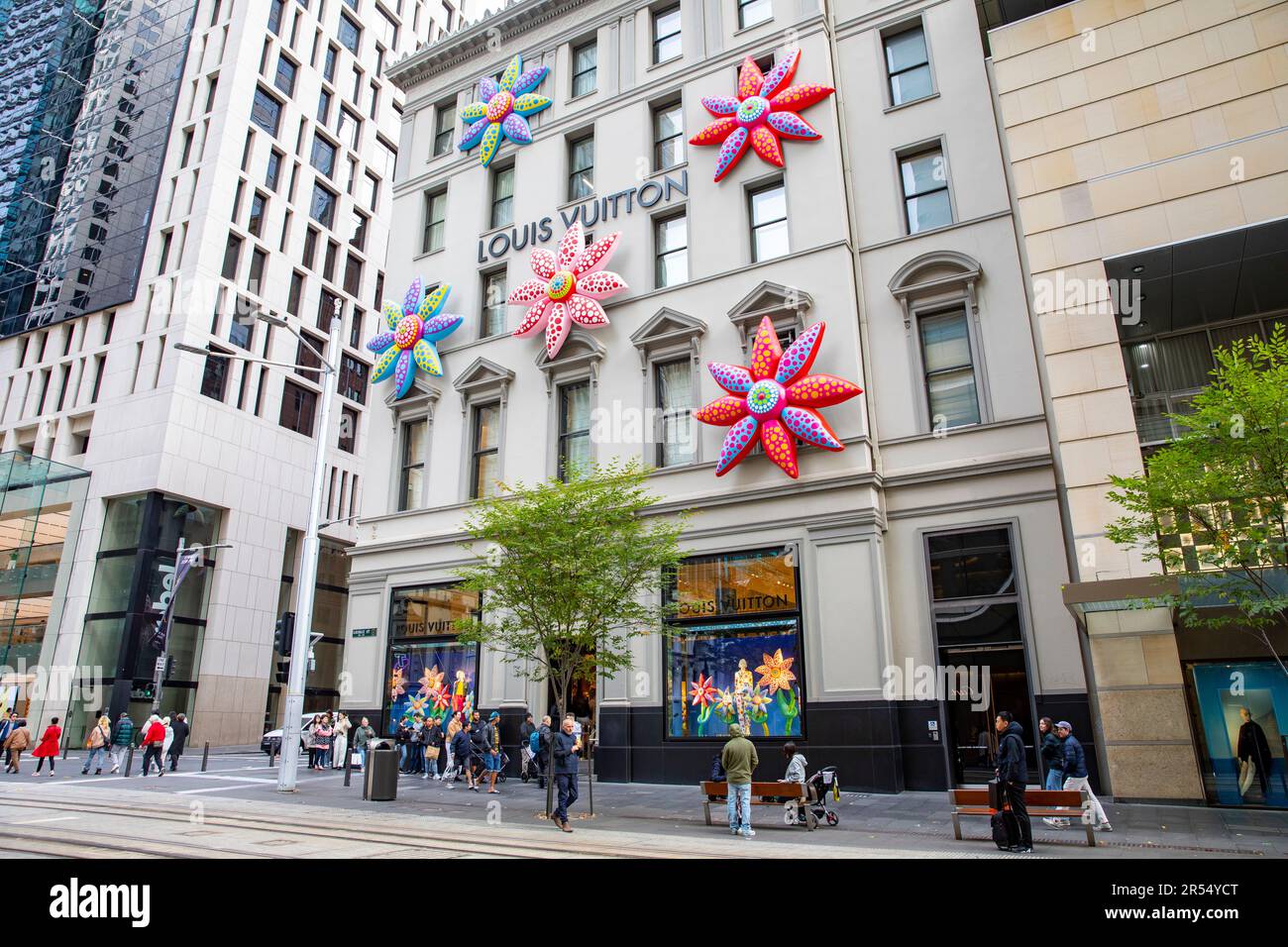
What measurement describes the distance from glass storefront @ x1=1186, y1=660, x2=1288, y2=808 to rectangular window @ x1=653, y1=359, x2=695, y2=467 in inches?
490

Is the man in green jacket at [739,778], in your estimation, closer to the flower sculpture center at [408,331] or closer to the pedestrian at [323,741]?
the pedestrian at [323,741]

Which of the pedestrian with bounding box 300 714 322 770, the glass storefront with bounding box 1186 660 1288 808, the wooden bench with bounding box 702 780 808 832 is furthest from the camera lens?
the pedestrian with bounding box 300 714 322 770

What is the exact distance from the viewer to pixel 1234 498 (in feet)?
39.6

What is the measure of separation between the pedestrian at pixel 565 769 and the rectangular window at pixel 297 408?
36.2 m

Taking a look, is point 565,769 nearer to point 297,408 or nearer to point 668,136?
point 668,136

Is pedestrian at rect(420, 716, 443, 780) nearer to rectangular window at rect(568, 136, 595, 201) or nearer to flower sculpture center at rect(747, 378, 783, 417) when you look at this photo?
flower sculpture center at rect(747, 378, 783, 417)

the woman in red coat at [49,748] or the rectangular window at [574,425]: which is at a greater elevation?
the rectangular window at [574,425]

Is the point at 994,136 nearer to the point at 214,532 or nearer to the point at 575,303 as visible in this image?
the point at 575,303

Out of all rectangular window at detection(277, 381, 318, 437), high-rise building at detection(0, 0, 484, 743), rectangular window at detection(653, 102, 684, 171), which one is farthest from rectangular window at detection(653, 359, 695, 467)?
rectangular window at detection(277, 381, 318, 437)

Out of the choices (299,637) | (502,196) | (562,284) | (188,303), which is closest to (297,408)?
(188,303)

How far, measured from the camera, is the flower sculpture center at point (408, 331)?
27453 mm

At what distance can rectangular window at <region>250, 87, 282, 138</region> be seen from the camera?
45.4 m

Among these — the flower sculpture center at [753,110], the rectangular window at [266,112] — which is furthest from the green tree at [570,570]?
the rectangular window at [266,112]

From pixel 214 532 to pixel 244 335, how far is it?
10.3m
